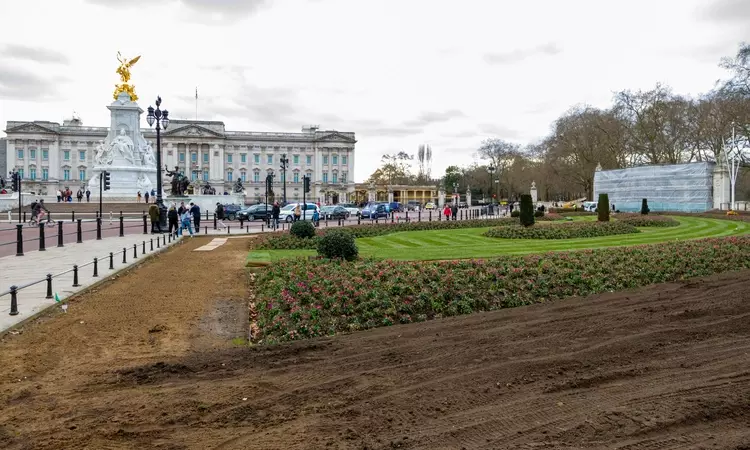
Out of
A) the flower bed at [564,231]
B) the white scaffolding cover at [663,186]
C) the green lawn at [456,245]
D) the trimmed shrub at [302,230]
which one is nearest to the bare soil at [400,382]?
the green lawn at [456,245]

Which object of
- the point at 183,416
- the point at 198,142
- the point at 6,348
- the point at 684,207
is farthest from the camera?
the point at 198,142

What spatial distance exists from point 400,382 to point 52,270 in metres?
12.6

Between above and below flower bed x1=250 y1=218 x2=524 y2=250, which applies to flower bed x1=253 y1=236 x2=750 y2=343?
below

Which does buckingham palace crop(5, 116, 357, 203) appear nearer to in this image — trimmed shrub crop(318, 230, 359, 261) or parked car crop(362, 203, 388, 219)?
parked car crop(362, 203, 388, 219)

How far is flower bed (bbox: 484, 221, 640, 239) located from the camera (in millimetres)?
25312

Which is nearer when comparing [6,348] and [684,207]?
[6,348]

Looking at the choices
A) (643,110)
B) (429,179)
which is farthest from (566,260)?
(429,179)

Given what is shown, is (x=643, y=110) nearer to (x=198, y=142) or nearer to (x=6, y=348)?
(x=6, y=348)

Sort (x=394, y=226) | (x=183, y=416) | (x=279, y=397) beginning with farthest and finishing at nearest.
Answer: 1. (x=394, y=226)
2. (x=279, y=397)
3. (x=183, y=416)

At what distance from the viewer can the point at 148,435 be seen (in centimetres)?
525

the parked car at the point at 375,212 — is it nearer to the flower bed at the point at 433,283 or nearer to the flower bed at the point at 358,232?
the flower bed at the point at 358,232

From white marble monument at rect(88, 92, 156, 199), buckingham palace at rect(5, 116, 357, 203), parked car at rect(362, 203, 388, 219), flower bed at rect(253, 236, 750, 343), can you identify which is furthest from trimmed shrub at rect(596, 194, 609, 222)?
buckingham palace at rect(5, 116, 357, 203)

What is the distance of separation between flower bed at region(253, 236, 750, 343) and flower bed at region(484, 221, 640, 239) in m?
8.71

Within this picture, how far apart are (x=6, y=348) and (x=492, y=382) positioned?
21.9 ft
